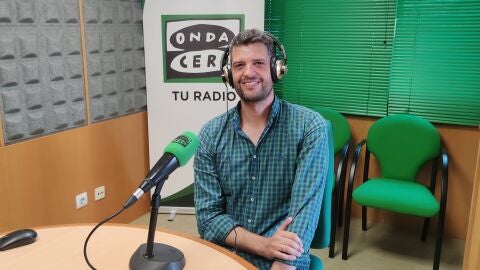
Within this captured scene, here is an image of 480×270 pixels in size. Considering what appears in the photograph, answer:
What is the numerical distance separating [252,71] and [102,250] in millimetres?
833

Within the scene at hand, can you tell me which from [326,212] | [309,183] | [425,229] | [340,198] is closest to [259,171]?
[309,183]

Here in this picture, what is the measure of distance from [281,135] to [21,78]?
166 cm

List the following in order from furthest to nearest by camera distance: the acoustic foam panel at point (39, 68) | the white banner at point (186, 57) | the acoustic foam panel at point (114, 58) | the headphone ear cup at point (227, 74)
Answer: the white banner at point (186, 57)
the acoustic foam panel at point (114, 58)
the acoustic foam panel at point (39, 68)
the headphone ear cup at point (227, 74)

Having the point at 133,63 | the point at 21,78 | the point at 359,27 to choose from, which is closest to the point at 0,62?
the point at 21,78

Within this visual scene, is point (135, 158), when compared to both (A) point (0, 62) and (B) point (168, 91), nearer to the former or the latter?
(B) point (168, 91)

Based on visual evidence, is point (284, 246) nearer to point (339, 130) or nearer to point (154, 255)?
point (154, 255)

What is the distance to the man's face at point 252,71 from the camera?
1.63 meters

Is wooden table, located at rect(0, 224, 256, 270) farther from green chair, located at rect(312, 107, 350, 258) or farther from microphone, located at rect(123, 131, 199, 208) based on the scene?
green chair, located at rect(312, 107, 350, 258)

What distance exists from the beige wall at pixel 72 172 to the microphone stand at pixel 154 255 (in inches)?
60.4

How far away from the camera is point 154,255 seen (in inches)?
48.0

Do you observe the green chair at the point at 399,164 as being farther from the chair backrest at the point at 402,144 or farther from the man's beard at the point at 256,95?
the man's beard at the point at 256,95

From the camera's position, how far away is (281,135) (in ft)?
5.37

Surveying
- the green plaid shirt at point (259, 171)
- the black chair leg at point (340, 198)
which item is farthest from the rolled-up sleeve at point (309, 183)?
the black chair leg at point (340, 198)

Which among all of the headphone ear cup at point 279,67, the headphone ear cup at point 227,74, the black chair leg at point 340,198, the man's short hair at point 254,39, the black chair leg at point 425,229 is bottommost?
the black chair leg at point 425,229
